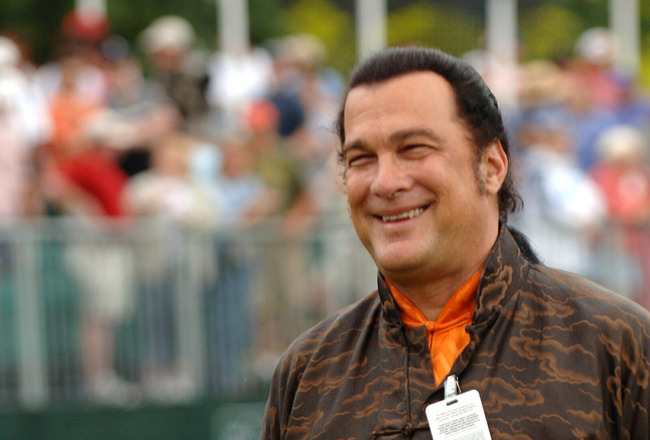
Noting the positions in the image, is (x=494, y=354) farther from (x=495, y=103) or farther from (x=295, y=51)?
(x=295, y=51)

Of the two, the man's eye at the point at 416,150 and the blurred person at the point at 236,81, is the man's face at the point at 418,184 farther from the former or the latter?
the blurred person at the point at 236,81

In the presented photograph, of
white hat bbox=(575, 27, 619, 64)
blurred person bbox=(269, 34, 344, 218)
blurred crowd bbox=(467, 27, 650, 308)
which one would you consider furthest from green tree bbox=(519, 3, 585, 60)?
blurred person bbox=(269, 34, 344, 218)

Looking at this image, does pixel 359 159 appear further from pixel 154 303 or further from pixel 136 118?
pixel 136 118

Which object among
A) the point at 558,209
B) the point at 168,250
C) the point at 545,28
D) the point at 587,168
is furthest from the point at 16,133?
the point at 545,28

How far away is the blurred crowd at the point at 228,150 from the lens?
330 inches

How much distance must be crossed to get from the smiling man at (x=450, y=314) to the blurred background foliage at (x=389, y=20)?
1152cm

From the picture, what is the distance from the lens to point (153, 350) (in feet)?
28.2

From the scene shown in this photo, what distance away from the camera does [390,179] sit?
125 inches

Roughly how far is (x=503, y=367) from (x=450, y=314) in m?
0.24

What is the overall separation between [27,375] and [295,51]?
3.81 m

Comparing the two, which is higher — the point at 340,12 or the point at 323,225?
the point at 340,12

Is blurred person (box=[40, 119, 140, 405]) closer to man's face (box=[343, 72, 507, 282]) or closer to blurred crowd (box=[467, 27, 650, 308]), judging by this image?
blurred crowd (box=[467, 27, 650, 308])

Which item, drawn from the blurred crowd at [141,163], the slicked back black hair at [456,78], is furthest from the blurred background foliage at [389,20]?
the slicked back black hair at [456,78]

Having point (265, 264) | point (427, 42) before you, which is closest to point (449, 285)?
point (265, 264)
